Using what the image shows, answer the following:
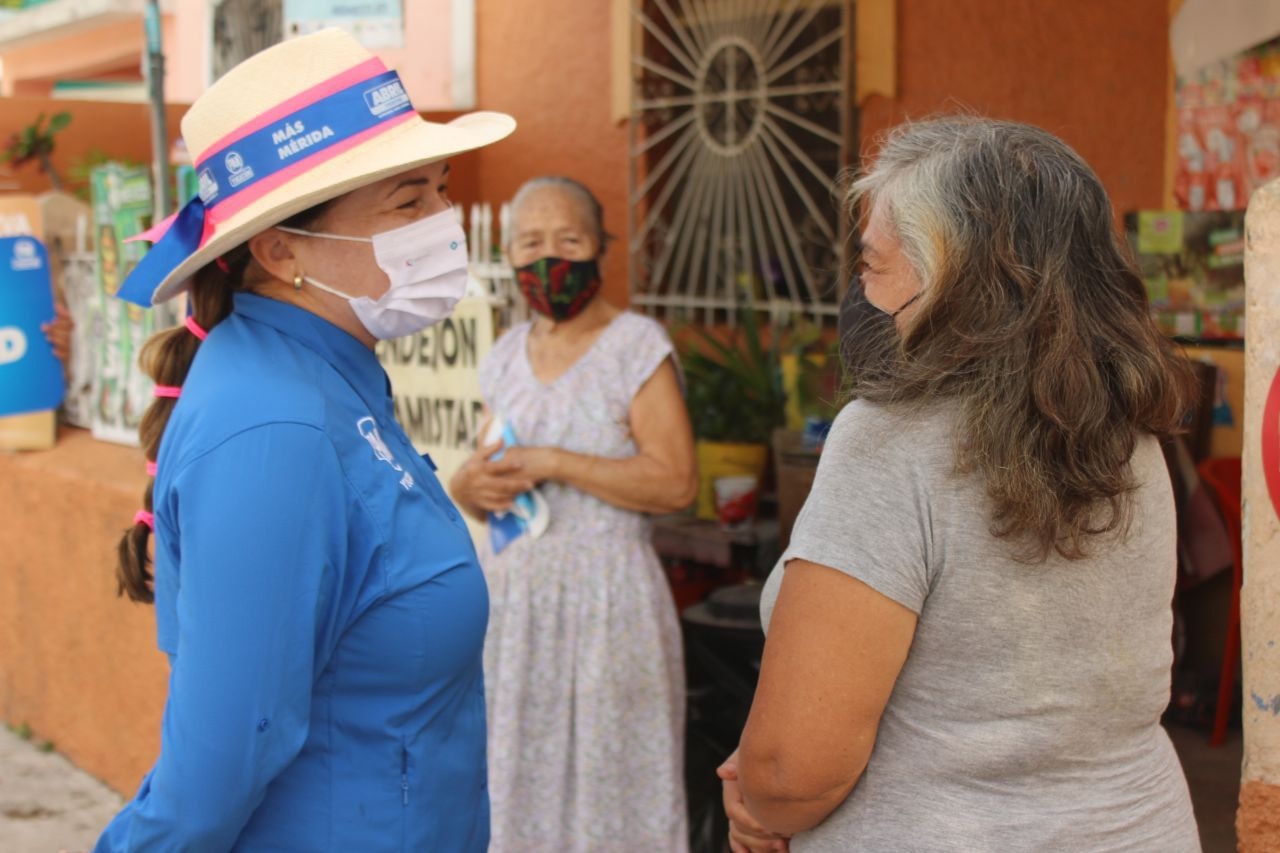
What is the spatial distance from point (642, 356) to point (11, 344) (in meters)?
2.87

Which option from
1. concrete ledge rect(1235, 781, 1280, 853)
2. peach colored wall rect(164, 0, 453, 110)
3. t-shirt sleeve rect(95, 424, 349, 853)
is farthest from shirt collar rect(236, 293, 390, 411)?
peach colored wall rect(164, 0, 453, 110)

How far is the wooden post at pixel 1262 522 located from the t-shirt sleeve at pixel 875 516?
0.78m

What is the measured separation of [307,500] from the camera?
5.46 ft

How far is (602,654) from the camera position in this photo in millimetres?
3355

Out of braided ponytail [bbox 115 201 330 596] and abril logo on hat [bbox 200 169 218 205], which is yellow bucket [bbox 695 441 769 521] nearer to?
Answer: braided ponytail [bbox 115 201 330 596]

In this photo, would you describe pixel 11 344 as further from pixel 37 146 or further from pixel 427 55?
pixel 427 55

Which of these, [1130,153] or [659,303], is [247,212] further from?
[659,303]

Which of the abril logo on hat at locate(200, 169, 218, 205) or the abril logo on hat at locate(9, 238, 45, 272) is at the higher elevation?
the abril logo on hat at locate(9, 238, 45, 272)

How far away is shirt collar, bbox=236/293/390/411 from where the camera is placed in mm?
1907

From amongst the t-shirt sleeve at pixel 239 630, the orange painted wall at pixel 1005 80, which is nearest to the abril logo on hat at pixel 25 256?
the orange painted wall at pixel 1005 80

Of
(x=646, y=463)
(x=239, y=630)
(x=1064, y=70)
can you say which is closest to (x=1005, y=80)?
(x=1064, y=70)

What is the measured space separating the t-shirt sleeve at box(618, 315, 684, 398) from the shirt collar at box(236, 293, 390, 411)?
1.40m

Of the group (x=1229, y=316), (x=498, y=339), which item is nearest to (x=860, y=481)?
(x=498, y=339)

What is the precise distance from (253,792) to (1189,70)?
404 centimetres
